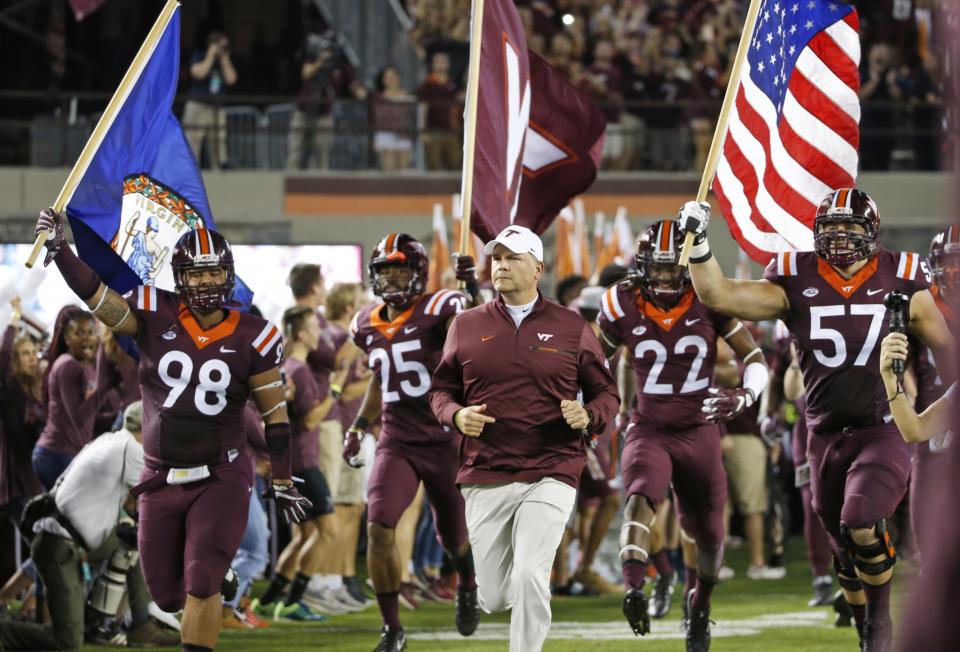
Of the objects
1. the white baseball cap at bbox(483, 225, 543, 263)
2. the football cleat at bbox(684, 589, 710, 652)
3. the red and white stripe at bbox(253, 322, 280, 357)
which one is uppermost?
the white baseball cap at bbox(483, 225, 543, 263)

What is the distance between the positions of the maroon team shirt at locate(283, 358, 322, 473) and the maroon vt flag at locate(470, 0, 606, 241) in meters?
1.79

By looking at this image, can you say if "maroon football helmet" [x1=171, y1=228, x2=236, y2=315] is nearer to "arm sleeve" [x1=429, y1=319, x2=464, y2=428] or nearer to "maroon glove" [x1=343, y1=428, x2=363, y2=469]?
"arm sleeve" [x1=429, y1=319, x2=464, y2=428]

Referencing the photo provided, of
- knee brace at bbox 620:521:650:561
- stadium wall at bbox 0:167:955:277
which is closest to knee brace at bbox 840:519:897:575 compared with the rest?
knee brace at bbox 620:521:650:561

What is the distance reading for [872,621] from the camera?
746cm

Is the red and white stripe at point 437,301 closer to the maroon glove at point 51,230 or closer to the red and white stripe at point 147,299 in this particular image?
the red and white stripe at point 147,299

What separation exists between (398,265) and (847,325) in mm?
2547

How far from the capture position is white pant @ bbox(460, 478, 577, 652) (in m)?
6.62

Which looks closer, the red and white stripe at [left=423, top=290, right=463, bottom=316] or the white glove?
the white glove

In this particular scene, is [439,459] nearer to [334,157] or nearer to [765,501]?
[765,501]

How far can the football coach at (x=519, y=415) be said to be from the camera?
22.3ft

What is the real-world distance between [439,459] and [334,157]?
463 inches

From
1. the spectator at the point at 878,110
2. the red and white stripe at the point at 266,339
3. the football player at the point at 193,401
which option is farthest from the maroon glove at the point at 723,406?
the spectator at the point at 878,110

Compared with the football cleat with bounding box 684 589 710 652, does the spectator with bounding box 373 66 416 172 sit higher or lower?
higher

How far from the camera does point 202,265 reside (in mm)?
7082
